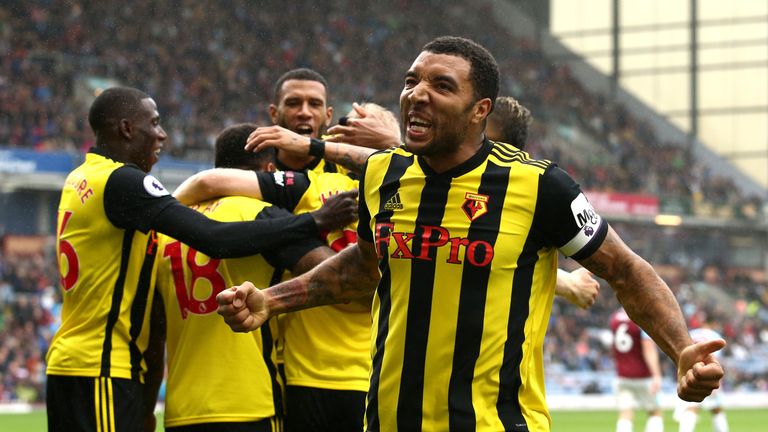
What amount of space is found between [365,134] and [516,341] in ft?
5.36

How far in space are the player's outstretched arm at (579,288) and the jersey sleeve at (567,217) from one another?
1.27m

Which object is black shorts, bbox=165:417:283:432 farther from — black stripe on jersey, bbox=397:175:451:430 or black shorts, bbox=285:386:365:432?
black stripe on jersey, bbox=397:175:451:430

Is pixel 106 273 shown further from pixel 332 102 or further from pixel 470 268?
pixel 332 102

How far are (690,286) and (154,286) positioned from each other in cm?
3209

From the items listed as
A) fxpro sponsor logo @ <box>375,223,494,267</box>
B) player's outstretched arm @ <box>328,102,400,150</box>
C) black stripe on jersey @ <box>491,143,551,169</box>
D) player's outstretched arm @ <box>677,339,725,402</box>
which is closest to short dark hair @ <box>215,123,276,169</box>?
player's outstretched arm @ <box>328,102,400,150</box>

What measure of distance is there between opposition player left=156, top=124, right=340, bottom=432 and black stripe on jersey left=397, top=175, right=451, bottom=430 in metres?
1.05

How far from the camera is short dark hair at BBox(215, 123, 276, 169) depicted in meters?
5.18

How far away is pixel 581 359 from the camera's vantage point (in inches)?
1118

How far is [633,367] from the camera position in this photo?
587 inches

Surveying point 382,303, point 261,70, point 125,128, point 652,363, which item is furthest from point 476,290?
point 261,70

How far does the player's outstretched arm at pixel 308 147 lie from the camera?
15.9 feet

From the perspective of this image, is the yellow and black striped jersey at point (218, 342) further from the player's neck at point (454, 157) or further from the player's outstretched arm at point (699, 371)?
the player's outstretched arm at point (699, 371)

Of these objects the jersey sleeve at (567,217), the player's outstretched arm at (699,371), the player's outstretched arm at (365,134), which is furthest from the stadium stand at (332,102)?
the player's outstretched arm at (699,371)

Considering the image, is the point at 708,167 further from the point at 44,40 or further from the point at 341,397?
the point at 341,397
